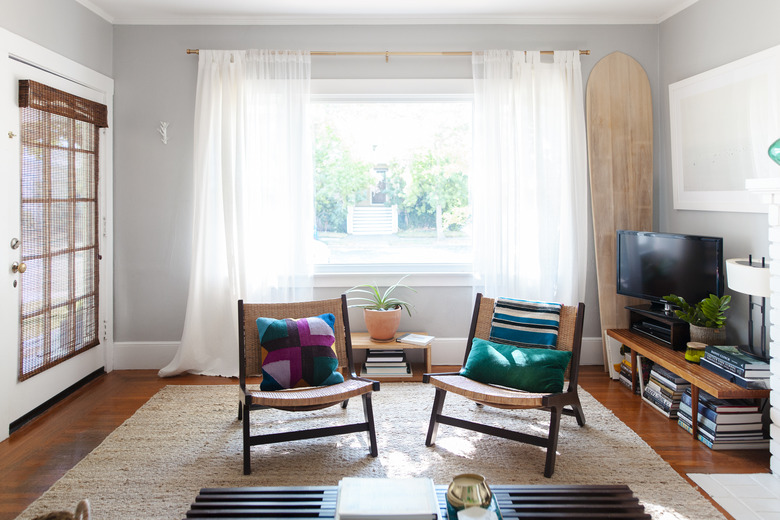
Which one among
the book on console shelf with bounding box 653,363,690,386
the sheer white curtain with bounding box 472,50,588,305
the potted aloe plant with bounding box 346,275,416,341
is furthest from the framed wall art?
the potted aloe plant with bounding box 346,275,416,341

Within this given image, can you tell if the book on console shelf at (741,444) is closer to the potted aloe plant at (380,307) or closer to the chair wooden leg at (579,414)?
the chair wooden leg at (579,414)

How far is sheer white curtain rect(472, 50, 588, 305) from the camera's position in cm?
461

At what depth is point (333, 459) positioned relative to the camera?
10.1 feet

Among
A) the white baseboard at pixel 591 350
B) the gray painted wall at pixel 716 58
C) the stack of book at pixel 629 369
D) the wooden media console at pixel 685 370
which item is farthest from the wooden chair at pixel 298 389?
the gray painted wall at pixel 716 58

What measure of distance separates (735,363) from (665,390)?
0.60 m

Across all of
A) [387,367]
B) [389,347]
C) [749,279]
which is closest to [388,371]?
[387,367]

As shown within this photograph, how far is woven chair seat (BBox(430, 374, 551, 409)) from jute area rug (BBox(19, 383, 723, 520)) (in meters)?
0.31

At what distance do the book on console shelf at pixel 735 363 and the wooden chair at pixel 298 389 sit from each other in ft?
6.07

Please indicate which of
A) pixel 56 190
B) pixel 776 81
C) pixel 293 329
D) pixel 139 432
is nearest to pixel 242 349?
pixel 293 329

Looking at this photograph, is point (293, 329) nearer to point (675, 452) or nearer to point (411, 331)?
point (411, 331)

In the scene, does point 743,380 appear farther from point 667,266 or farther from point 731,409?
point 667,266

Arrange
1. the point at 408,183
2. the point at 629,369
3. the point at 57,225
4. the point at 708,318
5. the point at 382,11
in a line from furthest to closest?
1. the point at 408,183
2. the point at 382,11
3. the point at 629,369
4. the point at 57,225
5. the point at 708,318

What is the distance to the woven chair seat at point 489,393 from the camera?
2.96 metres

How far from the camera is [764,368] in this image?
122 inches
